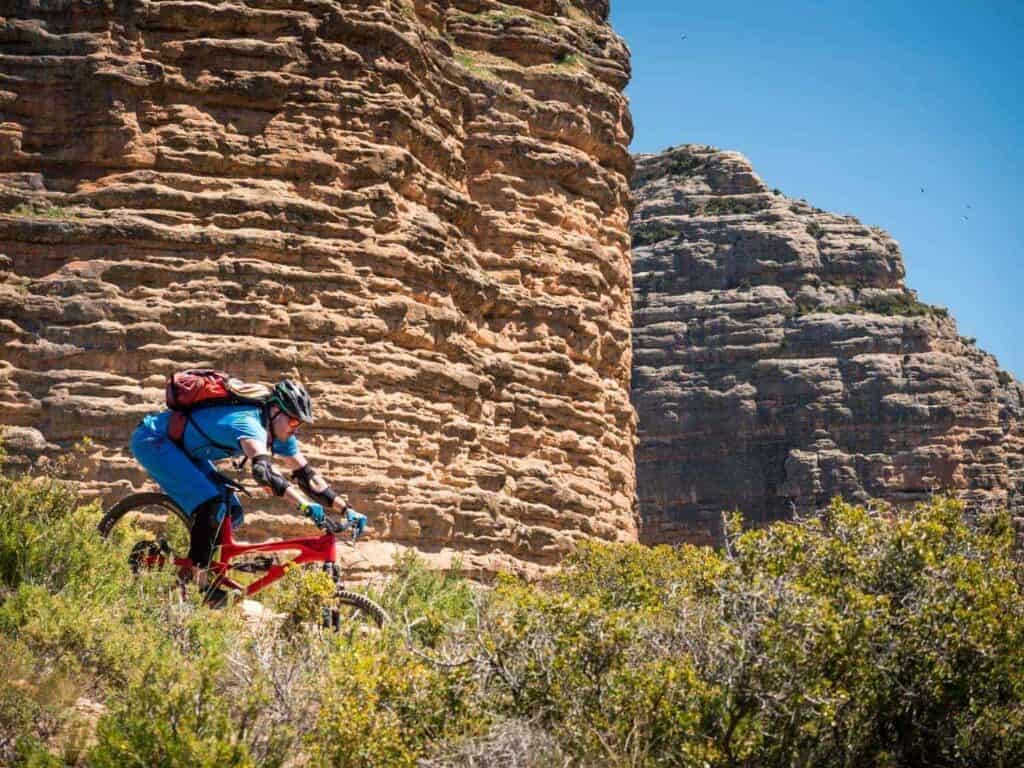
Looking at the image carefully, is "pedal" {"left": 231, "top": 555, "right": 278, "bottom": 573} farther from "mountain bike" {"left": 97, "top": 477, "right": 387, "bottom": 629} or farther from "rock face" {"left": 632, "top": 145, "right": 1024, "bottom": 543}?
"rock face" {"left": 632, "top": 145, "right": 1024, "bottom": 543}

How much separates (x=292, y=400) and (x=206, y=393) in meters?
0.58

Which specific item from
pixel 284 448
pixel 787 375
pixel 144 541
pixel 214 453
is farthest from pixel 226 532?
pixel 787 375

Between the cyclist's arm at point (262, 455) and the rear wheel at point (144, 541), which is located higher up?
the cyclist's arm at point (262, 455)

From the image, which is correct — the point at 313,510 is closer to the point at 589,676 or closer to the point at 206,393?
the point at 206,393

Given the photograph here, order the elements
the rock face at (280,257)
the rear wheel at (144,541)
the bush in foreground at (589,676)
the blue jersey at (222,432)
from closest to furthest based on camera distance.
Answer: the bush in foreground at (589,676) < the blue jersey at (222,432) < the rear wheel at (144,541) < the rock face at (280,257)

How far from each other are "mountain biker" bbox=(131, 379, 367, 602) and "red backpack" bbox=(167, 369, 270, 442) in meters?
0.04

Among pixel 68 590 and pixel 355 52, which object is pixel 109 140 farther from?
pixel 68 590

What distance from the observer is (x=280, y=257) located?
1555 centimetres

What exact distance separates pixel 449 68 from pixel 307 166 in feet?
13.2

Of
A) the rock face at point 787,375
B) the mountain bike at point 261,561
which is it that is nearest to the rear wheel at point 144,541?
the mountain bike at point 261,561

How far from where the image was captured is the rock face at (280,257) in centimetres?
1480

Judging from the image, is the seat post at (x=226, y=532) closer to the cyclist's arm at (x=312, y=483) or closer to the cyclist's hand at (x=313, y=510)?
the cyclist's arm at (x=312, y=483)

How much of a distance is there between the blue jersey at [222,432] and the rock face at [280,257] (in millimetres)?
5829

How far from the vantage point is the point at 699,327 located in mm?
65500
